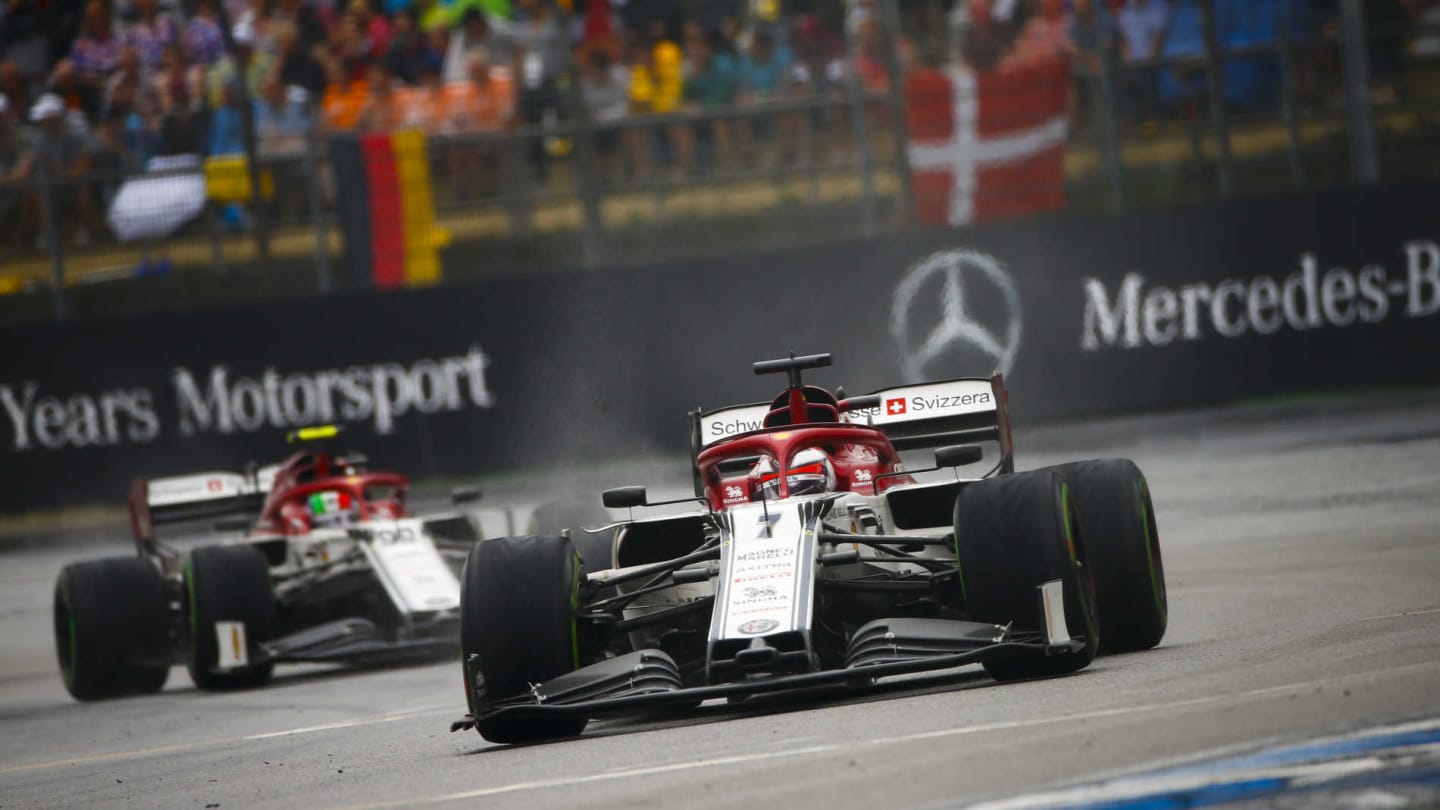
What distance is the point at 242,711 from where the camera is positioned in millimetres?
11266

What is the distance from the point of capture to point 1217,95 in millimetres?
17594

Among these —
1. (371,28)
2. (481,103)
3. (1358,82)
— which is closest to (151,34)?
(371,28)

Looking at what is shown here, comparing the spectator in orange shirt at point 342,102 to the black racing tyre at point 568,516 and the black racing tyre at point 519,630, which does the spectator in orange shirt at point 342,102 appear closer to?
the black racing tyre at point 568,516

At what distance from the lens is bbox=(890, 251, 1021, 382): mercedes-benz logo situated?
17.6 m

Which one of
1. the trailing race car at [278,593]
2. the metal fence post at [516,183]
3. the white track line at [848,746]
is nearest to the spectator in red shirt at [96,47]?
the metal fence post at [516,183]

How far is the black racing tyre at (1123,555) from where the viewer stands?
853 cm

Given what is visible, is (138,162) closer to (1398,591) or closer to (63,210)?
(63,210)

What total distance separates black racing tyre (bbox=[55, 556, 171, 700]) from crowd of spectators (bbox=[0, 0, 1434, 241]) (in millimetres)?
5820

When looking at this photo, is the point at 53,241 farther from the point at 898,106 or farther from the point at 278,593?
the point at 898,106

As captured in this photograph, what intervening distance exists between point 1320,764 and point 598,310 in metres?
13.3

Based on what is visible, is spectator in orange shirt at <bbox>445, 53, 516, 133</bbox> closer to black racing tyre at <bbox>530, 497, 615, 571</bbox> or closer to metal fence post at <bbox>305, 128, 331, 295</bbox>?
metal fence post at <bbox>305, 128, 331, 295</bbox>

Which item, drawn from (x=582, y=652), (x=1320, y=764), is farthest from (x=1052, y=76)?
(x=1320, y=764)

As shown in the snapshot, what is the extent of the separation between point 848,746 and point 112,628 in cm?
795

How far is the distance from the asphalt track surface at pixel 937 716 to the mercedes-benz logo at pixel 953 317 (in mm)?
2737
